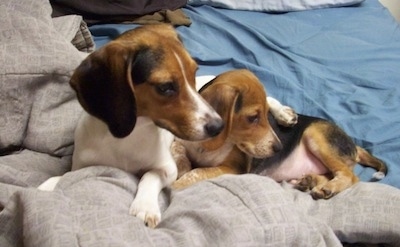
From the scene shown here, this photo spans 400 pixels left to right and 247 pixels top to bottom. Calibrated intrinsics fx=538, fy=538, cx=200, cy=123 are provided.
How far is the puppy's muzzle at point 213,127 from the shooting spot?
4.23 feet

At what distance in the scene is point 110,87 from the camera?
1217 millimetres

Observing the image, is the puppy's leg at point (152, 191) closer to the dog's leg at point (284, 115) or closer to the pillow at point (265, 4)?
the dog's leg at point (284, 115)

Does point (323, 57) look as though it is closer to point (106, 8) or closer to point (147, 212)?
point (106, 8)

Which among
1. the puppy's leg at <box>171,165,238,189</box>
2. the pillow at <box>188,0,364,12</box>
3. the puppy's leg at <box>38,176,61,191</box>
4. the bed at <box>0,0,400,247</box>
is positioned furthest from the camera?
the pillow at <box>188,0,364,12</box>

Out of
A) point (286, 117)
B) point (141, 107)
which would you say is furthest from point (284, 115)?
point (141, 107)

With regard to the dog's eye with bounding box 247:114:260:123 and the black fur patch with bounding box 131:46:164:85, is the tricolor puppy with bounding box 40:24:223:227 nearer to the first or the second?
the black fur patch with bounding box 131:46:164:85

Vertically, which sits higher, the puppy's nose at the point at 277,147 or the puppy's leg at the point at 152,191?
the puppy's leg at the point at 152,191

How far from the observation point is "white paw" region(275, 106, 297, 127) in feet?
5.56

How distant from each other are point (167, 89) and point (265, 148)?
46 centimetres

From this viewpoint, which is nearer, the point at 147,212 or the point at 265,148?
the point at 147,212

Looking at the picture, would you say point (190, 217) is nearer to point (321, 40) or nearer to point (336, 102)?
point (336, 102)

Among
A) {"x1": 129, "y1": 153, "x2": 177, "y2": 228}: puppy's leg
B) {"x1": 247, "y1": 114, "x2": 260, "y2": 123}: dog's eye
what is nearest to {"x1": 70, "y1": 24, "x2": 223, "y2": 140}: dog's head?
{"x1": 129, "y1": 153, "x2": 177, "y2": 228}: puppy's leg

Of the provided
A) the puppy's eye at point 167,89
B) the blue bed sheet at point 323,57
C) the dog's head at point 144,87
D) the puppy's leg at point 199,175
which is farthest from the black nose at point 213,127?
the blue bed sheet at point 323,57

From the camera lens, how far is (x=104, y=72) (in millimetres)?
1224
